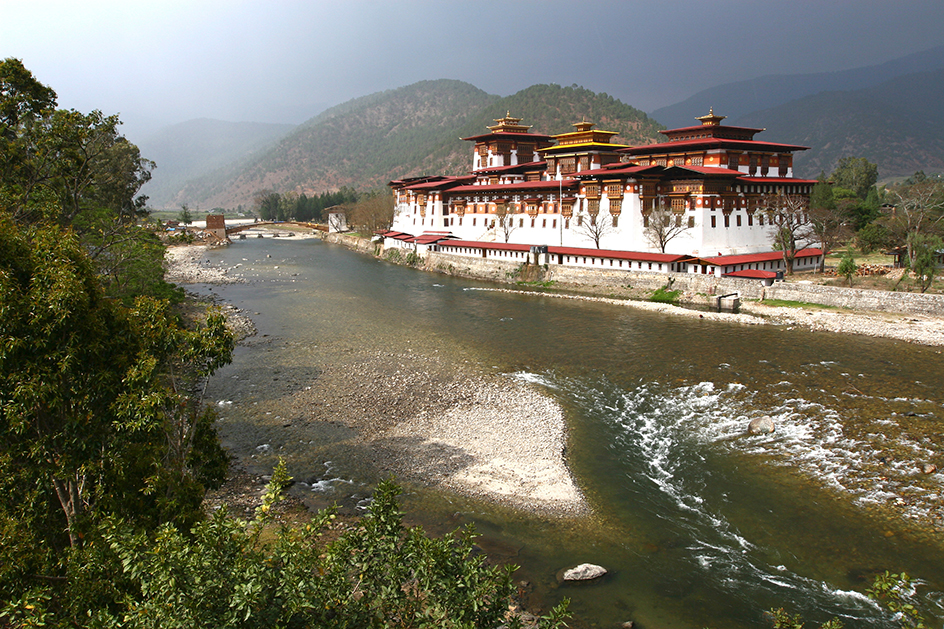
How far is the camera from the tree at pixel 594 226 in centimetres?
4944

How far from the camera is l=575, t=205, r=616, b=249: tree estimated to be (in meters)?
49.4

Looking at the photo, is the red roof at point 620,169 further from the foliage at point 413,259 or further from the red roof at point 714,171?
the foliage at point 413,259

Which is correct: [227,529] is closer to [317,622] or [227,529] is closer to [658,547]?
[317,622]

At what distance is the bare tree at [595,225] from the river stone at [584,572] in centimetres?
3961

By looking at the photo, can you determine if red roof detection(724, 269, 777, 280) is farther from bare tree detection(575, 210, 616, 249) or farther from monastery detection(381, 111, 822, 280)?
bare tree detection(575, 210, 616, 249)

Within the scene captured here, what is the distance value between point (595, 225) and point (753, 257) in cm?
1289

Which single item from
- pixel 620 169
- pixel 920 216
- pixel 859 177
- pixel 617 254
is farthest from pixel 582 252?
pixel 859 177

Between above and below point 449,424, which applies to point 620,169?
above

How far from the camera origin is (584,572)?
492 inches

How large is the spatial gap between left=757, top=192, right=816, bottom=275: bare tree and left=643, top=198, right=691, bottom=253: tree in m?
7.60

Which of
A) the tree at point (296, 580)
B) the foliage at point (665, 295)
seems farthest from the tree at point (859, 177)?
the tree at point (296, 580)

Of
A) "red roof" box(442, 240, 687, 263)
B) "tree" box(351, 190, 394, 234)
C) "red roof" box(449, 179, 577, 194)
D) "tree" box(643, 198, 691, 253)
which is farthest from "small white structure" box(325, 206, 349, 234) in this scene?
"tree" box(643, 198, 691, 253)

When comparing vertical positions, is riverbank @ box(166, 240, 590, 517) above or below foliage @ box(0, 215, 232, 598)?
below

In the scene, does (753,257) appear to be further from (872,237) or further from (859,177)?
(859,177)
